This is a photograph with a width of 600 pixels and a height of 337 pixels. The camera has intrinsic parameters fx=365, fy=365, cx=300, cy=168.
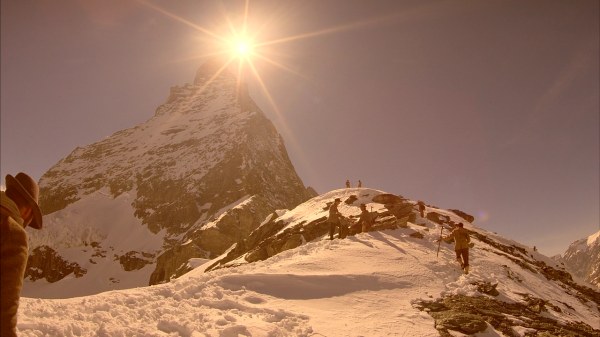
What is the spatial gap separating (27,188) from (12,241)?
529 millimetres

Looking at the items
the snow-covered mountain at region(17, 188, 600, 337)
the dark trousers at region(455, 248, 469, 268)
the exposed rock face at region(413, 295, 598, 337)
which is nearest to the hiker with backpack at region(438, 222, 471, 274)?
the dark trousers at region(455, 248, 469, 268)

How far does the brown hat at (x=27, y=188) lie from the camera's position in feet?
10.6

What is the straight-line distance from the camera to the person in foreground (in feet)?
9.88

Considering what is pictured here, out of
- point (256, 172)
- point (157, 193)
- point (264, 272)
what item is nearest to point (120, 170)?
point (157, 193)

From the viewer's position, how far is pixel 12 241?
3072 mm

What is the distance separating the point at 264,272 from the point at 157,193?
339ft

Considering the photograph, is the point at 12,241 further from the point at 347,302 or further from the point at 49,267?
the point at 49,267

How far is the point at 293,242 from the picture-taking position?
76.6 ft

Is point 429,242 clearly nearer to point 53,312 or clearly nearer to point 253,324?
point 253,324

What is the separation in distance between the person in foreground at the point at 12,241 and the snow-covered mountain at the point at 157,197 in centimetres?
5974

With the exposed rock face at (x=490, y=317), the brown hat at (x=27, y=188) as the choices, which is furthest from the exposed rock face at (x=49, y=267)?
the brown hat at (x=27, y=188)

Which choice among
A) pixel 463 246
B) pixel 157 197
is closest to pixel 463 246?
pixel 463 246

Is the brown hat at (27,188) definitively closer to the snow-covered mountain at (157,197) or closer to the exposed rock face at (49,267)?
the snow-covered mountain at (157,197)

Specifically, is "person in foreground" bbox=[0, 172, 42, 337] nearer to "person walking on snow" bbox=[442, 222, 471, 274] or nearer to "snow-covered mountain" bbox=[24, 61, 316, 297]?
"person walking on snow" bbox=[442, 222, 471, 274]
